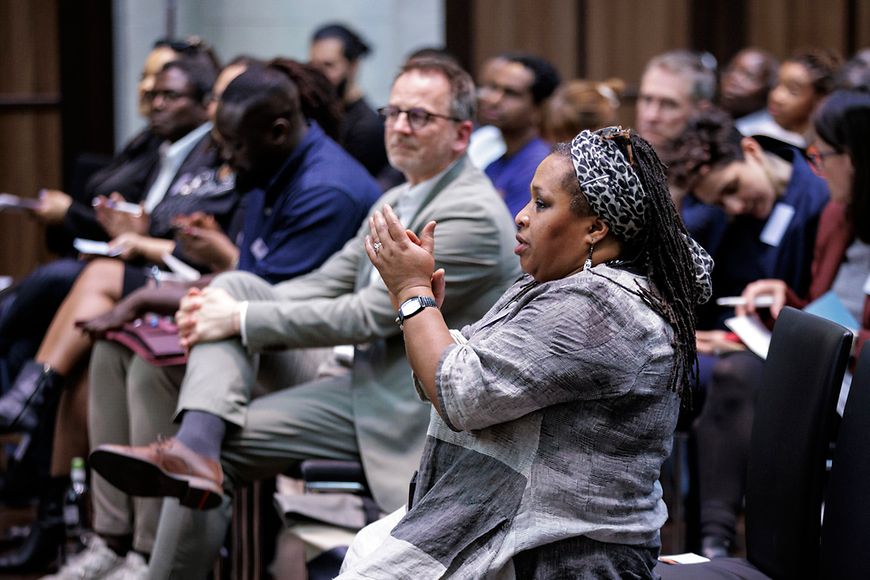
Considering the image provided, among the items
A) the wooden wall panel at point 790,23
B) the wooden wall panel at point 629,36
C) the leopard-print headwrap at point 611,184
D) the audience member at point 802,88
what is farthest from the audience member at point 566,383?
the wooden wall panel at point 790,23

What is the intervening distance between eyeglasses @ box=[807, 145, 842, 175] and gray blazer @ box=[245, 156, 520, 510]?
0.81 metres

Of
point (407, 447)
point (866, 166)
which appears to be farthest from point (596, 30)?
point (407, 447)

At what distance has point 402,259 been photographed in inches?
71.6

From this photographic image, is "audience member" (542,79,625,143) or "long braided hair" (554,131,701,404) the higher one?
"audience member" (542,79,625,143)

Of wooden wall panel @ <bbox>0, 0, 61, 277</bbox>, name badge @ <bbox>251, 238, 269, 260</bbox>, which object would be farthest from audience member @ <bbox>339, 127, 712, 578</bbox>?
wooden wall panel @ <bbox>0, 0, 61, 277</bbox>

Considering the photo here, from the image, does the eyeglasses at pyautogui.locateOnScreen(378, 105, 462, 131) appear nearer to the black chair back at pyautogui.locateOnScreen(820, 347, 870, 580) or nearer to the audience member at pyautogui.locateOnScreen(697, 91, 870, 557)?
the audience member at pyautogui.locateOnScreen(697, 91, 870, 557)

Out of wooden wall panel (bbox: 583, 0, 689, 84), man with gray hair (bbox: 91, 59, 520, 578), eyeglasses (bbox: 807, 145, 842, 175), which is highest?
wooden wall panel (bbox: 583, 0, 689, 84)

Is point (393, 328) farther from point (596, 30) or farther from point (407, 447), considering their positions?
point (596, 30)

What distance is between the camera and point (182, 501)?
101 inches

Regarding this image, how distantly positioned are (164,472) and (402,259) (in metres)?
0.96

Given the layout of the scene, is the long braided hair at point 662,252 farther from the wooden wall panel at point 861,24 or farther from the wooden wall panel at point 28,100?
the wooden wall panel at point 28,100

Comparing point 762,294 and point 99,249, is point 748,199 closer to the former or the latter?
point 762,294

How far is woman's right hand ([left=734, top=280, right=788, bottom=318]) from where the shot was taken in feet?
10.00

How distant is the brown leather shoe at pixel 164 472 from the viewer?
8.31 feet
